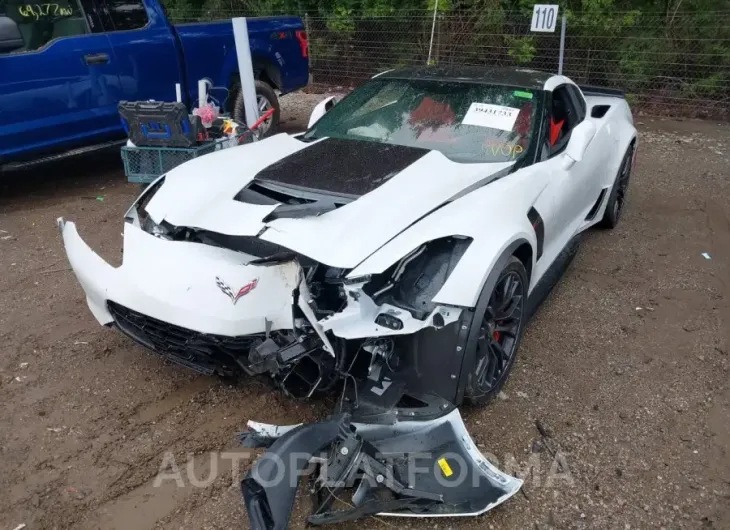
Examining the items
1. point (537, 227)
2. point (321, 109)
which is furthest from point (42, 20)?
point (537, 227)

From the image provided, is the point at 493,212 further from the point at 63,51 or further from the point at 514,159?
the point at 63,51

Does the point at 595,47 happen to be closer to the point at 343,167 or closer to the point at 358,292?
the point at 343,167

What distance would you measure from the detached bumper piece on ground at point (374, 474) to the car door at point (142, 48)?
15.5 feet

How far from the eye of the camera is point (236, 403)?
300 centimetres

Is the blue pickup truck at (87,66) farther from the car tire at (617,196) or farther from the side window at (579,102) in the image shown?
the car tire at (617,196)

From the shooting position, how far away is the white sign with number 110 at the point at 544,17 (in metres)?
7.89

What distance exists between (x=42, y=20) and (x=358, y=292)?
470cm

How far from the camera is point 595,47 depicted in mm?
10172

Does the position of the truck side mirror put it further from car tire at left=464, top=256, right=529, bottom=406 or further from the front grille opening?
car tire at left=464, top=256, right=529, bottom=406

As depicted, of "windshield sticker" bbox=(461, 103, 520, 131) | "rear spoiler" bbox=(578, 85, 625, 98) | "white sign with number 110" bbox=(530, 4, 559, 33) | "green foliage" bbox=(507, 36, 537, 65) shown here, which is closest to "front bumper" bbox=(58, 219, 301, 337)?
"windshield sticker" bbox=(461, 103, 520, 131)

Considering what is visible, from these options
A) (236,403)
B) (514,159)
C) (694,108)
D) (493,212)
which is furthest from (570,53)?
(236,403)

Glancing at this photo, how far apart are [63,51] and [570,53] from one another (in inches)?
320

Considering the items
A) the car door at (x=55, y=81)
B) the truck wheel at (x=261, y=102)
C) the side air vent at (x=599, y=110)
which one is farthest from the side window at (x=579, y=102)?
the car door at (x=55, y=81)

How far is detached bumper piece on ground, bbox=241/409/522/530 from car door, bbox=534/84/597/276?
4.31 ft
